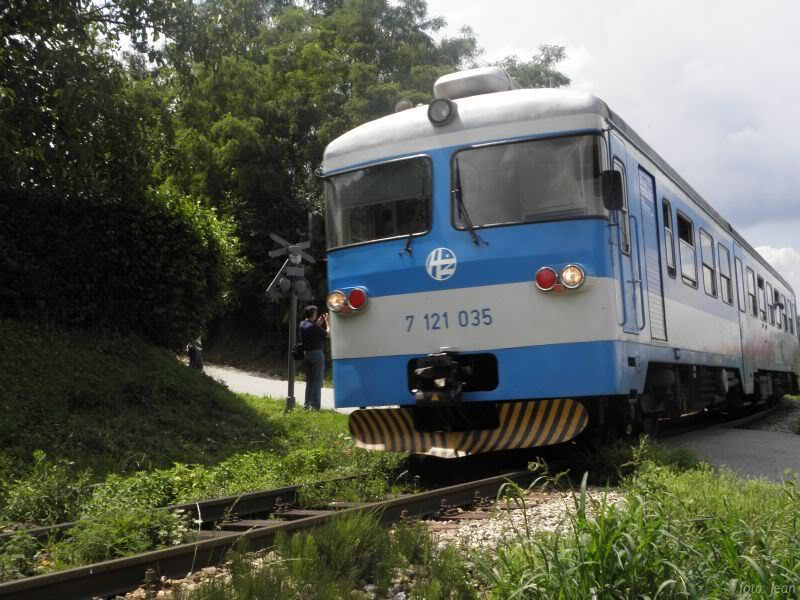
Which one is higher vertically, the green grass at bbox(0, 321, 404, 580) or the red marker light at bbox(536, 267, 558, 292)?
the red marker light at bbox(536, 267, 558, 292)

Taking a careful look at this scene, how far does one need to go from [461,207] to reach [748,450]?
15.4 ft

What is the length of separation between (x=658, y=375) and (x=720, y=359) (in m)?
3.29

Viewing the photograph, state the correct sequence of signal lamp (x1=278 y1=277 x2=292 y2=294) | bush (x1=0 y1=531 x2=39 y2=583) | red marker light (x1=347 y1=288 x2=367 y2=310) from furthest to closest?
signal lamp (x1=278 y1=277 x2=292 y2=294)
red marker light (x1=347 y1=288 x2=367 y2=310)
bush (x1=0 y1=531 x2=39 y2=583)

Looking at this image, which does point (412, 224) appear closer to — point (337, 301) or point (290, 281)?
point (337, 301)

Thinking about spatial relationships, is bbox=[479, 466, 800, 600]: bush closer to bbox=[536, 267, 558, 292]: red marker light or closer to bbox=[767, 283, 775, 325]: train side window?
bbox=[536, 267, 558, 292]: red marker light

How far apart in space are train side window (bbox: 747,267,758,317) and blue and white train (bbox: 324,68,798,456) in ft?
22.9

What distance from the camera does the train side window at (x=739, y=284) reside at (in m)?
14.2

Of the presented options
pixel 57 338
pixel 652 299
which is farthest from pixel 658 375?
pixel 57 338

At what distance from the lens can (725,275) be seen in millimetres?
13164

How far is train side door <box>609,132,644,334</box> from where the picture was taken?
7.80 meters

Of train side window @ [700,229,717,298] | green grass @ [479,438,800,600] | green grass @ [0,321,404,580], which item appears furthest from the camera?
train side window @ [700,229,717,298]

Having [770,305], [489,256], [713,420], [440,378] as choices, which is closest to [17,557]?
[440,378]

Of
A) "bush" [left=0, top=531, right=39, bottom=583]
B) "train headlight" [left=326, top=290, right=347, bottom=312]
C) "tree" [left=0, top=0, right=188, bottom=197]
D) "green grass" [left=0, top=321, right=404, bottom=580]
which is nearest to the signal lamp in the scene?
"green grass" [left=0, top=321, right=404, bottom=580]

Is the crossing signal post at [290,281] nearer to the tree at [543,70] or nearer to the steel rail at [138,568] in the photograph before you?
the steel rail at [138,568]
